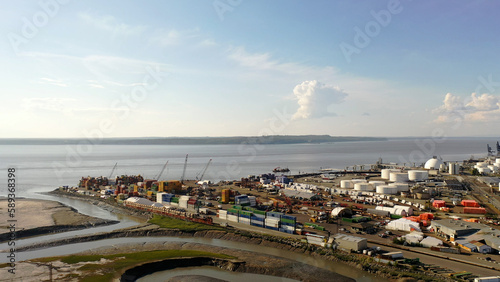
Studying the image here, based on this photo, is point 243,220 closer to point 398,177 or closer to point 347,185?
point 347,185

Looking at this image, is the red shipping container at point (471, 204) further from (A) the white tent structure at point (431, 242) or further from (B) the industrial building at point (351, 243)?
(B) the industrial building at point (351, 243)

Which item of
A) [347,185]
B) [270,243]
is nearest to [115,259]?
[270,243]

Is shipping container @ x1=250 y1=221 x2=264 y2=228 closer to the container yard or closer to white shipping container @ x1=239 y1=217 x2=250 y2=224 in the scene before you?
the container yard

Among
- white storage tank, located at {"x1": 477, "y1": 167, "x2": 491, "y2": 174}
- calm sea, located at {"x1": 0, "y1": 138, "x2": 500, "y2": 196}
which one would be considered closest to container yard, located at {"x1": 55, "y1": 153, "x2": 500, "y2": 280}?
white storage tank, located at {"x1": 477, "y1": 167, "x2": 491, "y2": 174}

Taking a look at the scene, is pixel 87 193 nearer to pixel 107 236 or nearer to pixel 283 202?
pixel 107 236

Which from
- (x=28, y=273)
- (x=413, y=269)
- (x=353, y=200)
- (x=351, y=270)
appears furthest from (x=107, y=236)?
(x=353, y=200)

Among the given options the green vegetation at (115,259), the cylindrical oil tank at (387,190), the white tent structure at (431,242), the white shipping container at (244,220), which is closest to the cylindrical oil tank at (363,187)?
the cylindrical oil tank at (387,190)
